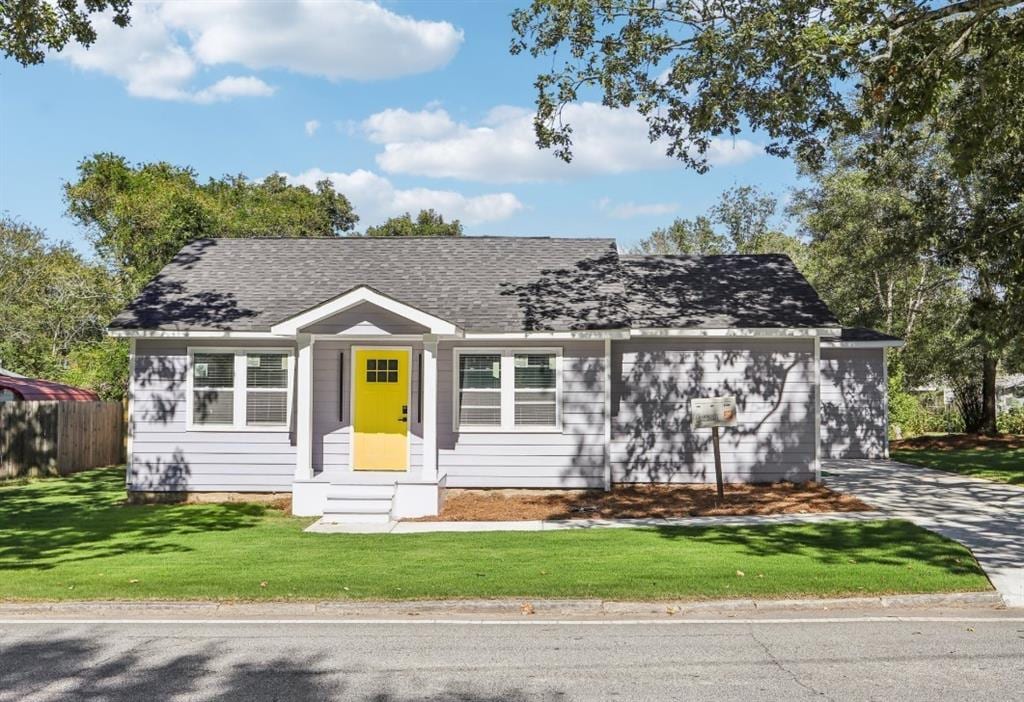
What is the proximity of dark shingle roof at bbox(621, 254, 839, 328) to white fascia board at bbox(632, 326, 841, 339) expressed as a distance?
0.56ft

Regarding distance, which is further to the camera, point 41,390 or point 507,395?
point 41,390

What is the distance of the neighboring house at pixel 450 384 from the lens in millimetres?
14523

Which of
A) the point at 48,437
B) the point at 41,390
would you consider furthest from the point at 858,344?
the point at 41,390

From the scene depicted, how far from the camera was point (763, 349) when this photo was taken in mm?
16266

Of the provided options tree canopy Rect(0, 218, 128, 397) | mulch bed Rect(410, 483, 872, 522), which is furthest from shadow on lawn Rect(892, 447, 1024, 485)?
tree canopy Rect(0, 218, 128, 397)

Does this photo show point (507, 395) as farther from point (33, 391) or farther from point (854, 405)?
point (33, 391)

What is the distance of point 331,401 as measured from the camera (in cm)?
1538

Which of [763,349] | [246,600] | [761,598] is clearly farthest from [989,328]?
[246,600]

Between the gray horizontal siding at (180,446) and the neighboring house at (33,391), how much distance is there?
34.8ft

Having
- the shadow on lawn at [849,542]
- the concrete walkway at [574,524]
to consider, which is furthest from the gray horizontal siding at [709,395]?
the shadow on lawn at [849,542]

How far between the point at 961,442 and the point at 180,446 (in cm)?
2289

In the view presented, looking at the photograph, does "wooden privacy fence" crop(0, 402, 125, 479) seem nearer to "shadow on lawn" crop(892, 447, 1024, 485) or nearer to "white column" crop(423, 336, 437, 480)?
"white column" crop(423, 336, 437, 480)

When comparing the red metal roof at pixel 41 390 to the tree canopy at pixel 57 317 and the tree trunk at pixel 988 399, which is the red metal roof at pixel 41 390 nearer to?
the tree canopy at pixel 57 317

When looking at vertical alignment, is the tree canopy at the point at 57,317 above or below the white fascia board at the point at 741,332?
above
